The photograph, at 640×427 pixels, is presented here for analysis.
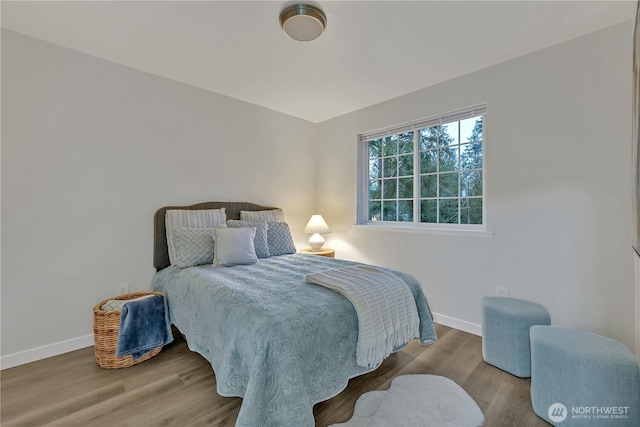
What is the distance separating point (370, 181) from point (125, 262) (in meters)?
2.87

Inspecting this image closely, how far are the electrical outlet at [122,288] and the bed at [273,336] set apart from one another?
696 mm

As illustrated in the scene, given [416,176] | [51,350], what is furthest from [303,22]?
[51,350]

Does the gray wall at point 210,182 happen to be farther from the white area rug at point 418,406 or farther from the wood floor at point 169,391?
the white area rug at point 418,406

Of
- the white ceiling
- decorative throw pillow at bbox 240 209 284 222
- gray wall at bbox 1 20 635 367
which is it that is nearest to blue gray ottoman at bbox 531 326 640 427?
gray wall at bbox 1 20 635 367

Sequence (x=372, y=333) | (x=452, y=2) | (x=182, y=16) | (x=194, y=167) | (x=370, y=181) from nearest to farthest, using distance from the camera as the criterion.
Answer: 1. (x=372, y=333)
2. (x=452, y=2)
3. (x=182, y=16)
4. (x=194, y=167)
5. (x=370, y=181)

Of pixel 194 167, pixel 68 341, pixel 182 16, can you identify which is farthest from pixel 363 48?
pixel 68 341

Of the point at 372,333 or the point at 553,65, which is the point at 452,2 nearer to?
the point at 553,65

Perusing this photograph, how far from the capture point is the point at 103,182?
2.41 m

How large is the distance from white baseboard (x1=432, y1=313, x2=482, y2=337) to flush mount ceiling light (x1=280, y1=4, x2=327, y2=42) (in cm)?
278

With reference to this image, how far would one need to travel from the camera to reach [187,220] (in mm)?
2695

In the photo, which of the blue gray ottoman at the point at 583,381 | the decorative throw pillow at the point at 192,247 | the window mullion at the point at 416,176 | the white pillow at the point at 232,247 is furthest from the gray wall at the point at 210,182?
the blue gray ottoman at the point at 583,381

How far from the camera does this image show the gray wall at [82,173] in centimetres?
205

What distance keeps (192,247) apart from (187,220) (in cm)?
35

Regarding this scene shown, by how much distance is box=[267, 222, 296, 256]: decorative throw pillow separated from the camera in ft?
9.98
